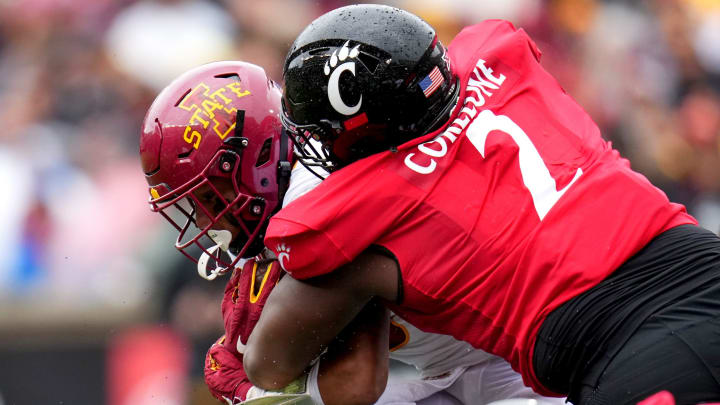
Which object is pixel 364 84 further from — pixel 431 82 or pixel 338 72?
pixel 431 82

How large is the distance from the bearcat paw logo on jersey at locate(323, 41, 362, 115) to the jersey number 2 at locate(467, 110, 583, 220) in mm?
358

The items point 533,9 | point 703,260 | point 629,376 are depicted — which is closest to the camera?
point 629,376

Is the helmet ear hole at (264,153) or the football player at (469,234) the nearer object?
the football player at (469,234)

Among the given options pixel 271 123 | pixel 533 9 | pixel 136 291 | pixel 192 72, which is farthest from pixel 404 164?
pixel 533 9

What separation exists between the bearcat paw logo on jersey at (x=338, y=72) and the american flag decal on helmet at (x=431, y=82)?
0.19m

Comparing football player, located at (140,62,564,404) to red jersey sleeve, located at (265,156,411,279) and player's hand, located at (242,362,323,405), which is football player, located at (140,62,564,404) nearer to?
player's hand, located at (242,362,323,405)

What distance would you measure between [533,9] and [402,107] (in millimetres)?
5460

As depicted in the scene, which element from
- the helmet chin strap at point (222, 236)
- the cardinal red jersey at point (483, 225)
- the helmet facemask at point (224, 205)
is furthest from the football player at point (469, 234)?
the helmet chin strap at point (222, 236)

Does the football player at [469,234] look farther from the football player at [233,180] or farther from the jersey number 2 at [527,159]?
the football player at [233,180]

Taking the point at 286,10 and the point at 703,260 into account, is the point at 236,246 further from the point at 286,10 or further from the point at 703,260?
the point at 286,10

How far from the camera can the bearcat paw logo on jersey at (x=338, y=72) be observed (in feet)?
8.86

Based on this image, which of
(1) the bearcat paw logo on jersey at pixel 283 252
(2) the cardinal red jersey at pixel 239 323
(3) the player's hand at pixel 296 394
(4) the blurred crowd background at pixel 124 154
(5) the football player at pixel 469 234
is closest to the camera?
(5) the football player at pixel 469 234

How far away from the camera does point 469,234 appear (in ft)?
8.57

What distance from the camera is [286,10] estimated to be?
710 cm
